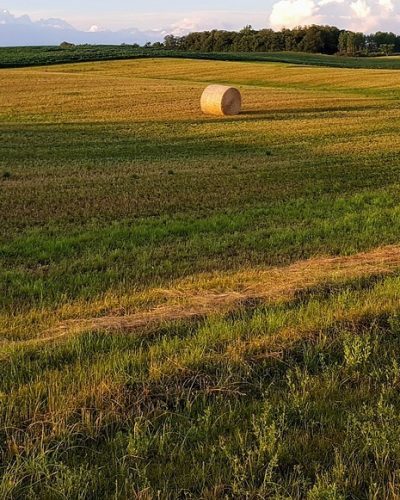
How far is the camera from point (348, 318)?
5.27 m

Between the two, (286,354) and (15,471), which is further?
(286,354)

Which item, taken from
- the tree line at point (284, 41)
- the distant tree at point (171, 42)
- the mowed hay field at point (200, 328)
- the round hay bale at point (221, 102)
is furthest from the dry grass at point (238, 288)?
the distant tree at point (171, 42)

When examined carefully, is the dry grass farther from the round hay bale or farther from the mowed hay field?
the round hay bale

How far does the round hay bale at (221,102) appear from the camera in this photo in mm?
29344

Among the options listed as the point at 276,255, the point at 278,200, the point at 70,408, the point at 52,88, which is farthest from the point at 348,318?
the point at 52,88

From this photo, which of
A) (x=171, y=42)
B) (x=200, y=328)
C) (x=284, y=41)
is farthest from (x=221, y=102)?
(x=171, y=42)

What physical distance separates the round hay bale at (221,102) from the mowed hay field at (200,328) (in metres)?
12.5

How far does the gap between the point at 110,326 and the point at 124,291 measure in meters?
1.78

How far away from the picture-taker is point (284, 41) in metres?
108

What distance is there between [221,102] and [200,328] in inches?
990

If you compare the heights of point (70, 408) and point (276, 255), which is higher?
point (70, 408)

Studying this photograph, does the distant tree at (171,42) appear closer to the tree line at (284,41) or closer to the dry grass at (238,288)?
the tree line at (284,41)

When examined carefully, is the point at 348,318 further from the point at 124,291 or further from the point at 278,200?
the point at 278,200

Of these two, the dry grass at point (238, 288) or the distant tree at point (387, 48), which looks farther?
the distant tree at point (387, 48)
